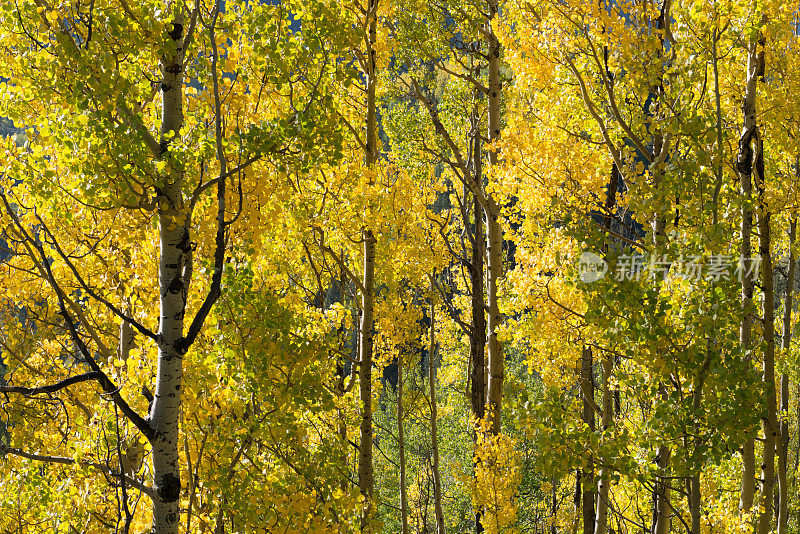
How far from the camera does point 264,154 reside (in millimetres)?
3217

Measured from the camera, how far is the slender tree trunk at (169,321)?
3137 millimetres

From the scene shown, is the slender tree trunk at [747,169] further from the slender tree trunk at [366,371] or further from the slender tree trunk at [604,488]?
the slender tree trunk at [366,371]

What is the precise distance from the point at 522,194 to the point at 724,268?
125 inches

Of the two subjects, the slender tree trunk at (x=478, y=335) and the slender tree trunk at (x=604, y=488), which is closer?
the slender tree trunk at (x=604, y=488)

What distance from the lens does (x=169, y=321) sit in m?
3.20

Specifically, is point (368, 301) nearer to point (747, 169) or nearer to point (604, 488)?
point (604, 488)

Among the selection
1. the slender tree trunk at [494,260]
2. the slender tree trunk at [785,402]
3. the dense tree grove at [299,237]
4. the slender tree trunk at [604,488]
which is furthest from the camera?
the slender tree trunk at [494,260]

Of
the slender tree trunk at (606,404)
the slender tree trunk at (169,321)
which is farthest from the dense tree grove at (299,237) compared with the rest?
the slender tree trunk at (606,404)

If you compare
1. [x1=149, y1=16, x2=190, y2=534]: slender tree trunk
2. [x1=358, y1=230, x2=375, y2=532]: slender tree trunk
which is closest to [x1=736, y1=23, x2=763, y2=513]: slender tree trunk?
[x1=149, y1=16, x2=190, y2=534]: slender tree trunk

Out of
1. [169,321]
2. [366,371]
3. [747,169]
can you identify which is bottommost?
[169,321]

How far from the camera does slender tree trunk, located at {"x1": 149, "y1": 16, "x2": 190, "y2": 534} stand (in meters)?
3.14

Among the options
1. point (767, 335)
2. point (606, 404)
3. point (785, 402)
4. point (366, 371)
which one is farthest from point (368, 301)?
point (785, 402)

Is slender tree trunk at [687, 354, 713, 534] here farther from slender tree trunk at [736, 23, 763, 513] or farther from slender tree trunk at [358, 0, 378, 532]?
slender tree trunk at [358, 0, 378, 532]

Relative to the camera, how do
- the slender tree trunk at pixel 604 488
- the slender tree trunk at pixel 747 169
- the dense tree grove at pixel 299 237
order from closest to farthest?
the dense tree grove at pixel 299 237 → the slender tree trunk at pixel 747 169 → the slender tree trunk at pixel 604 488
